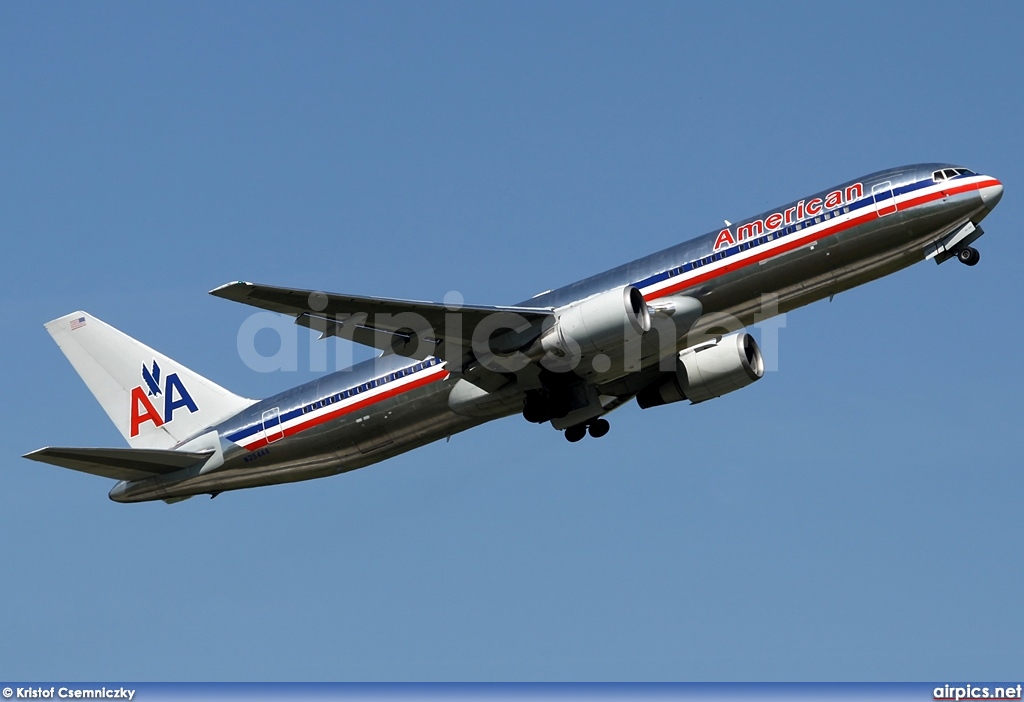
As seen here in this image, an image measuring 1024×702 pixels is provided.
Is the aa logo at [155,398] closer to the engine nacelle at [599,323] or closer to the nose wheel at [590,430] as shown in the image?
the nose wheel at [590,430]

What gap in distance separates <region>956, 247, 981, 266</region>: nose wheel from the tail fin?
24.1 m

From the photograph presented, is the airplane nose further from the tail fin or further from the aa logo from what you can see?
the aa logo

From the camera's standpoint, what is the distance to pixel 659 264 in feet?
122

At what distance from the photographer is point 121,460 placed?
4125 cm

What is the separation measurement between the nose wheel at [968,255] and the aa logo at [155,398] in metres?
25.2

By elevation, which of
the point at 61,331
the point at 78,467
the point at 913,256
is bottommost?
the point at 78,467

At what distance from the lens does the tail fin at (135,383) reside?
4541 centimetres

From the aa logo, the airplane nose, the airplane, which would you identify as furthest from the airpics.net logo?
the aa logo

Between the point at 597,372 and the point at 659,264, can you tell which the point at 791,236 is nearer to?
the point at 659,264

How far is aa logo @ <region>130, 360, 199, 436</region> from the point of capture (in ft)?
150

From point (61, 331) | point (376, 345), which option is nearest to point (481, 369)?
point (376, 345)

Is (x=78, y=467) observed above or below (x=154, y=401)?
below

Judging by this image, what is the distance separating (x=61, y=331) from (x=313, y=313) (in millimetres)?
17045

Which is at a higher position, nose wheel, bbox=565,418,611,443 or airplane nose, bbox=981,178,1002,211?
airplane nose, bbox=981,178,1002,211
